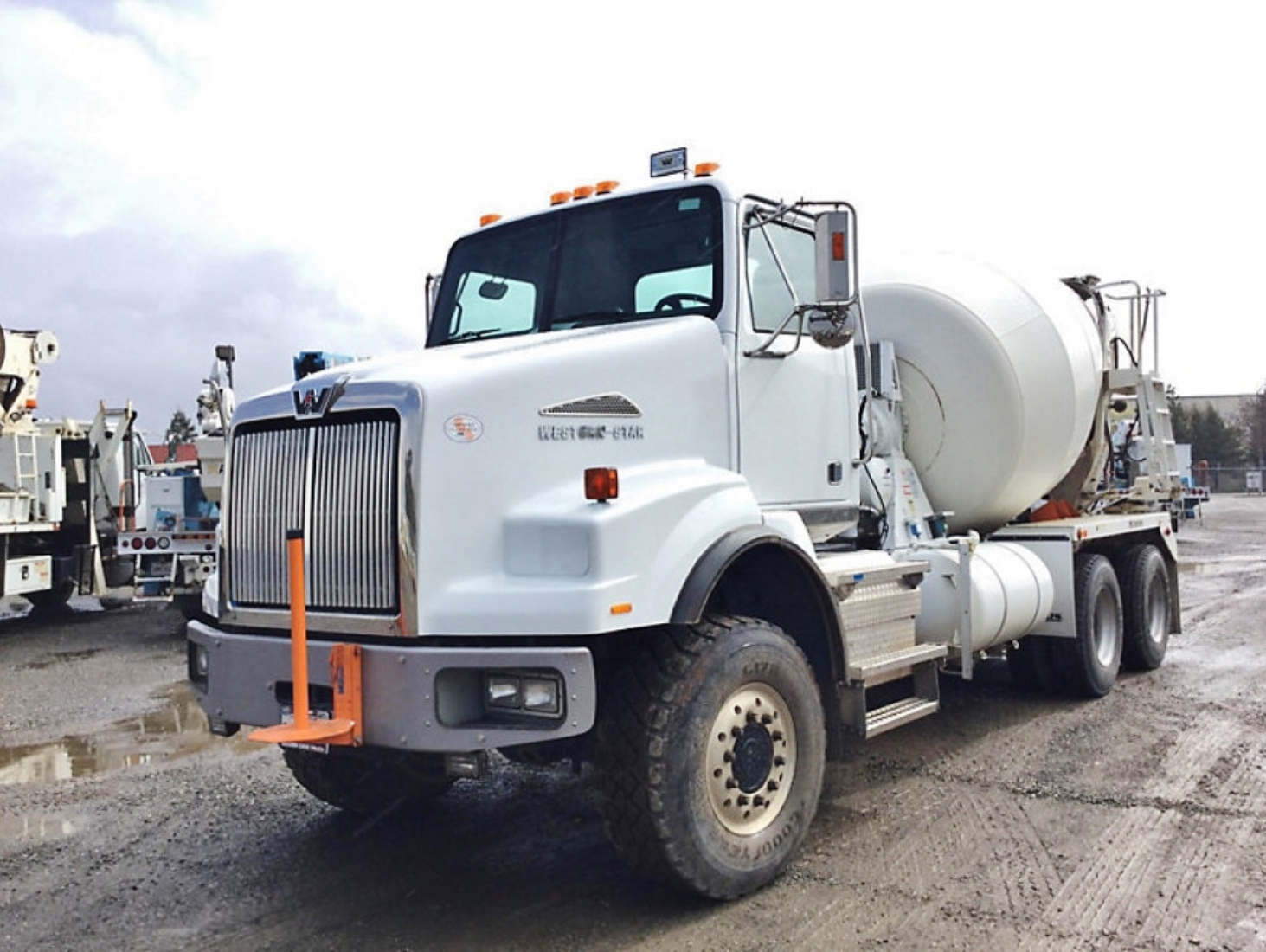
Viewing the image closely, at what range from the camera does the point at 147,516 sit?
560 inches

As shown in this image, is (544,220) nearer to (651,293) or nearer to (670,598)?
(651,293)

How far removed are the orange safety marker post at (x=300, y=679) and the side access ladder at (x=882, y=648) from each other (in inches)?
94.2

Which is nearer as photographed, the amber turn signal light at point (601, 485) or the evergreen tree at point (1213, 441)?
the amber turn signal light at point (601, 485)

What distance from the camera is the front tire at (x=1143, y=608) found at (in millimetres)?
9227

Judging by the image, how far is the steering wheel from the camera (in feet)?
17.1

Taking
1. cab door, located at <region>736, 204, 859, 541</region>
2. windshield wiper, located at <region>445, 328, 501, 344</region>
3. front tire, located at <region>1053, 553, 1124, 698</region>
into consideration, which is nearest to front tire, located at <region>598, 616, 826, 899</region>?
cab door, located at <region>736, 204, 859, 541</region>

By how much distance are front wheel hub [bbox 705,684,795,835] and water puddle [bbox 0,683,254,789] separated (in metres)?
4.09

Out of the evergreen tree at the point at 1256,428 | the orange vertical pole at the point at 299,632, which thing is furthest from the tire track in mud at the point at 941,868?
the evergreen tree at the point at 1256,428

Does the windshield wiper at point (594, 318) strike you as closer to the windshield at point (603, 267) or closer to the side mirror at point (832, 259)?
the windshield at point (603, 267)

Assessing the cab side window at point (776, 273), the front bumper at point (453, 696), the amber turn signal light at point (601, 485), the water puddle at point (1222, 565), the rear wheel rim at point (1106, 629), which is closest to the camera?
the front bumper at point (453, 696)

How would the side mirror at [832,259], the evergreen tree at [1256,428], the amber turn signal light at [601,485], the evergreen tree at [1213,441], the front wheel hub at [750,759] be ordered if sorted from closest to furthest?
the amber turn signal light at [601,485] < the front wheel hub at [750,759] < the side mirror at [832,259] < the evergreen tree at [1213,441] < the evergreen tree at [1256,428]

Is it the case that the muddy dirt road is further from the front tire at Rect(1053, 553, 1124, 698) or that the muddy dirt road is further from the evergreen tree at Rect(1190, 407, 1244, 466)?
the evergreen tree at Rect(1190, 407, 1244, 466)

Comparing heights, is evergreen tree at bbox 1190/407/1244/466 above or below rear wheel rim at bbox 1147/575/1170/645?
above

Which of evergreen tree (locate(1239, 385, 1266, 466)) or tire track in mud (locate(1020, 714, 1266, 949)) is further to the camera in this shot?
evergreen tree (locate(1239, 385, 1266, 466))
